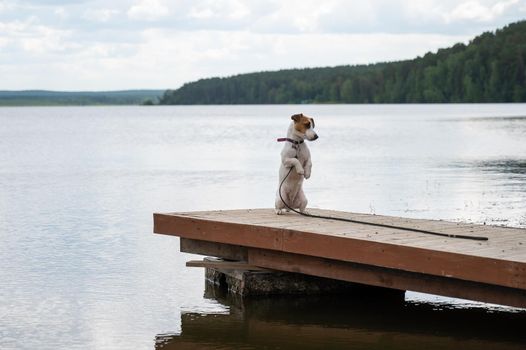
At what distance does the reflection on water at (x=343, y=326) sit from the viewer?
9.92m

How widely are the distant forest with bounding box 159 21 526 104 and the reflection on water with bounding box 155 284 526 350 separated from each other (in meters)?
128

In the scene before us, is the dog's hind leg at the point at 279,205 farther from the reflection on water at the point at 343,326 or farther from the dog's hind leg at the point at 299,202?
the reflection on water at the point at 343,326

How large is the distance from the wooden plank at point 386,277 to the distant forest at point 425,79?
12806cm

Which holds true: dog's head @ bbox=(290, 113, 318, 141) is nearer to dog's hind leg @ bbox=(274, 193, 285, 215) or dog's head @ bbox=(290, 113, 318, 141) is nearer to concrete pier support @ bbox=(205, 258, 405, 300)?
dog's hind leg @ bbox=(274, 193, 285, 215)

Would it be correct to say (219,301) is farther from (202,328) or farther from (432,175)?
(432,175)

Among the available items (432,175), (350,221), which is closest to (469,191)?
(432,175)

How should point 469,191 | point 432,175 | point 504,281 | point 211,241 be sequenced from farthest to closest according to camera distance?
1. point 432,175
2. point 469,191
3. point 211,241
4. point 504,281

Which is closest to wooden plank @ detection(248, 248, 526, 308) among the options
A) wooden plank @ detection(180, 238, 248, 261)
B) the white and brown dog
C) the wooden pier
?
the wooden pier

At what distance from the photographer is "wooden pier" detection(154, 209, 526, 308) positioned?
900 cm

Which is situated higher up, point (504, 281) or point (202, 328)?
point (504, 281)

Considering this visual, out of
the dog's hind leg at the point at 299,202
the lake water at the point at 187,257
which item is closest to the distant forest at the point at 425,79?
the lake water at the point at 187,257

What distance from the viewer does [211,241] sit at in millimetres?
11398

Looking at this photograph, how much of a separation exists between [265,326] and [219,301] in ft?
4.05

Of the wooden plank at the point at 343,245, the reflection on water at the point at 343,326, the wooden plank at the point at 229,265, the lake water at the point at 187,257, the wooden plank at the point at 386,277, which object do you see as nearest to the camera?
the wooden plank at the point at 343,245
